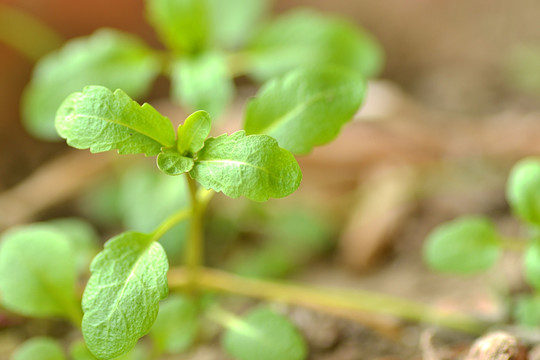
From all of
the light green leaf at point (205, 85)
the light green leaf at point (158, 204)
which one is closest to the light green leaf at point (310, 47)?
the light green leaf at point (205, 85)

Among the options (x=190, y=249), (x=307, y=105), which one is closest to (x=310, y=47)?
(x=307, y=105)

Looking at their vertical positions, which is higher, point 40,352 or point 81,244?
point 81,244

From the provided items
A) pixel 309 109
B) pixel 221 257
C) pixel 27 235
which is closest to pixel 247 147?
pixel 309 109

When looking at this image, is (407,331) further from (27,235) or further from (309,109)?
(27,235)

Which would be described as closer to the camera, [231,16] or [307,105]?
[307,105]

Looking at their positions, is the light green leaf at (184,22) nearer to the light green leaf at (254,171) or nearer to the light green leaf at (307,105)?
the light green leaf at (307,105)

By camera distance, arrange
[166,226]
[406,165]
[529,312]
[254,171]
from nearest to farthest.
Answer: [254,171] → [166,226] → [529,312] → [406,165]

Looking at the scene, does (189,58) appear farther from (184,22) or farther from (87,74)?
(87,74)
